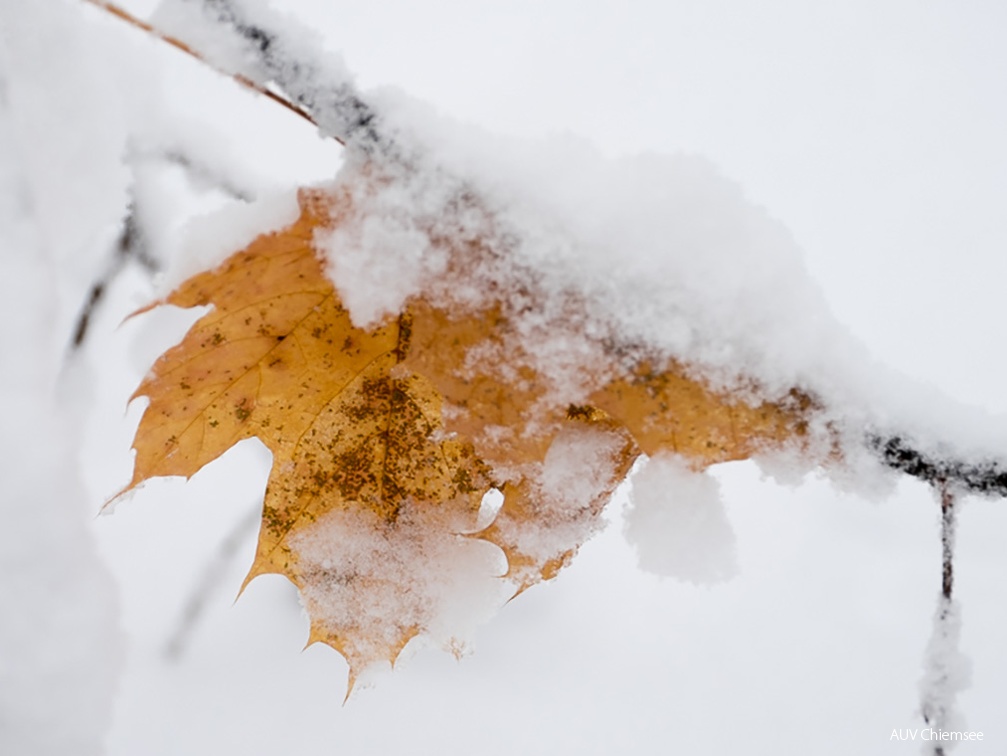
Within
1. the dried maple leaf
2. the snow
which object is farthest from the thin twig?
the snow

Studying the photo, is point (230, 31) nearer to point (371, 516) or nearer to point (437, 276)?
point (437, 276)

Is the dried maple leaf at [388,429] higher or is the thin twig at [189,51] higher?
the thin twig at [189,51]

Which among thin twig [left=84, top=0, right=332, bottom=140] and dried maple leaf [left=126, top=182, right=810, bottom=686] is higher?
thin twig [left=84, top=0, right=332, bottom=140]

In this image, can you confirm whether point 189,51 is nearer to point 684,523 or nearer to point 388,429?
point 388,429

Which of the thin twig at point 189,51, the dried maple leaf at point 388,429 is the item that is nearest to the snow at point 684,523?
the dried maple leaf at point 388,429

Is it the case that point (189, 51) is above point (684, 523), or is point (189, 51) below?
above

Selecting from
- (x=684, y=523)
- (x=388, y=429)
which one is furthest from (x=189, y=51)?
(x=684, y=523)

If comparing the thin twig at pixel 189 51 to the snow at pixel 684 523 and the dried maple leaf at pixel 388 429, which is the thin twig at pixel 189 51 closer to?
the dried maple leaf at pixel 388 429

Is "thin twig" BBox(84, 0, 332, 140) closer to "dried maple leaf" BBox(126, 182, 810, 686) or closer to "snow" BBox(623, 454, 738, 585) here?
"dried maple leaf" BBox(126, 182, 810, 686)
